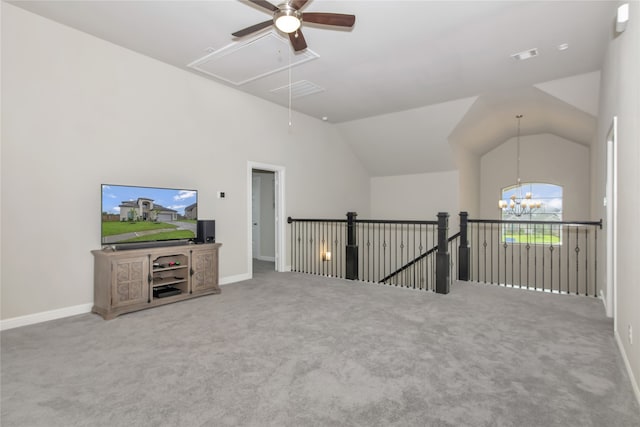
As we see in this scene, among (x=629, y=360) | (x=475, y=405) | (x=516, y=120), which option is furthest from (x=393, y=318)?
(x=516, y=120)

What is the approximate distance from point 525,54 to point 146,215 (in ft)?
16.9

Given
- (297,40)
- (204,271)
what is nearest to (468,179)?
(297,40)

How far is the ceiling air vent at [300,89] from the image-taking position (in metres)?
5.14

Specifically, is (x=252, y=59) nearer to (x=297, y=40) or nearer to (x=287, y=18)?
(x=297, y=40)

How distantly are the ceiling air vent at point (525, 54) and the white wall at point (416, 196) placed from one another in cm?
365

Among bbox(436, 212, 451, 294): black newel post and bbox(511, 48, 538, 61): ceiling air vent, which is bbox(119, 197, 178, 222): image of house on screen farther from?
bbox(511, 48, 538, 61): ceiling air vent

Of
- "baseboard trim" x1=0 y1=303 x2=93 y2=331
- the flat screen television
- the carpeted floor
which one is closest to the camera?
the carpeted floor

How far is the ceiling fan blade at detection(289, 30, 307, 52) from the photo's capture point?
2.94 metres

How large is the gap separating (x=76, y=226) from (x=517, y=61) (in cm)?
582

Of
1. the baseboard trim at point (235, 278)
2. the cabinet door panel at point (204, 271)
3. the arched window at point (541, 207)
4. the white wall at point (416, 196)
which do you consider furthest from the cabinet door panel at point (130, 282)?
the arched window at point (541, 207)

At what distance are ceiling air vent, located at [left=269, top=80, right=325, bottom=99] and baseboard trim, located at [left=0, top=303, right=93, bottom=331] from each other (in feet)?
13.2

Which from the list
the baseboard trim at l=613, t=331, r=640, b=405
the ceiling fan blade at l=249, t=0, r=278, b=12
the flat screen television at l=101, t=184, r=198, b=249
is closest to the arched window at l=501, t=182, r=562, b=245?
the baseboard trim at l=613, t=331, r=640, b=405

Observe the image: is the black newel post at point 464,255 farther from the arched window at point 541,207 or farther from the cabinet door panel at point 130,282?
the cabinet door panel at point 130,282

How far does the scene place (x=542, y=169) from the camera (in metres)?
8.85
